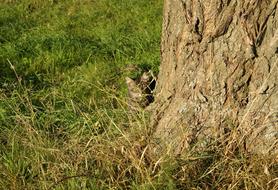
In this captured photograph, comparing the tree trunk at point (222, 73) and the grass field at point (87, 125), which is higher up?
the tree trunk at point (222, 73)

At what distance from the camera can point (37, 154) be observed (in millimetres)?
3441

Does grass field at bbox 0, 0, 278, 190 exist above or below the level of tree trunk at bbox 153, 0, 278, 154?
below

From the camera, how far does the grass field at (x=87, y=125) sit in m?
3.27

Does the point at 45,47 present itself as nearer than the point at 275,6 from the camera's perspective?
No

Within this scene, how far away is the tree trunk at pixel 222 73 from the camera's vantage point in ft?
10.8

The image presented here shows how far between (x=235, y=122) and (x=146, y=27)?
3.42 m

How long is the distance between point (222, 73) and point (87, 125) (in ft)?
3.70

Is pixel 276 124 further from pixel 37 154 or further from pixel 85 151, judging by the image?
pixel 37 154

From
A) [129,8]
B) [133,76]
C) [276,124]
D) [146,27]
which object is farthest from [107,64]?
[276,124]

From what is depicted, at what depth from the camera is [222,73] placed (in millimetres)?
3436

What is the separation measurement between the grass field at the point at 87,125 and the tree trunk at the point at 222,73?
0.15 meters

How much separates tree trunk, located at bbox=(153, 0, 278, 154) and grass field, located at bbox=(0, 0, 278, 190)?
150 millimetres

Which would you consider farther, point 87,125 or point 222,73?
point 87,125

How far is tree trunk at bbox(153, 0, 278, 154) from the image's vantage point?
3295 millimetres
